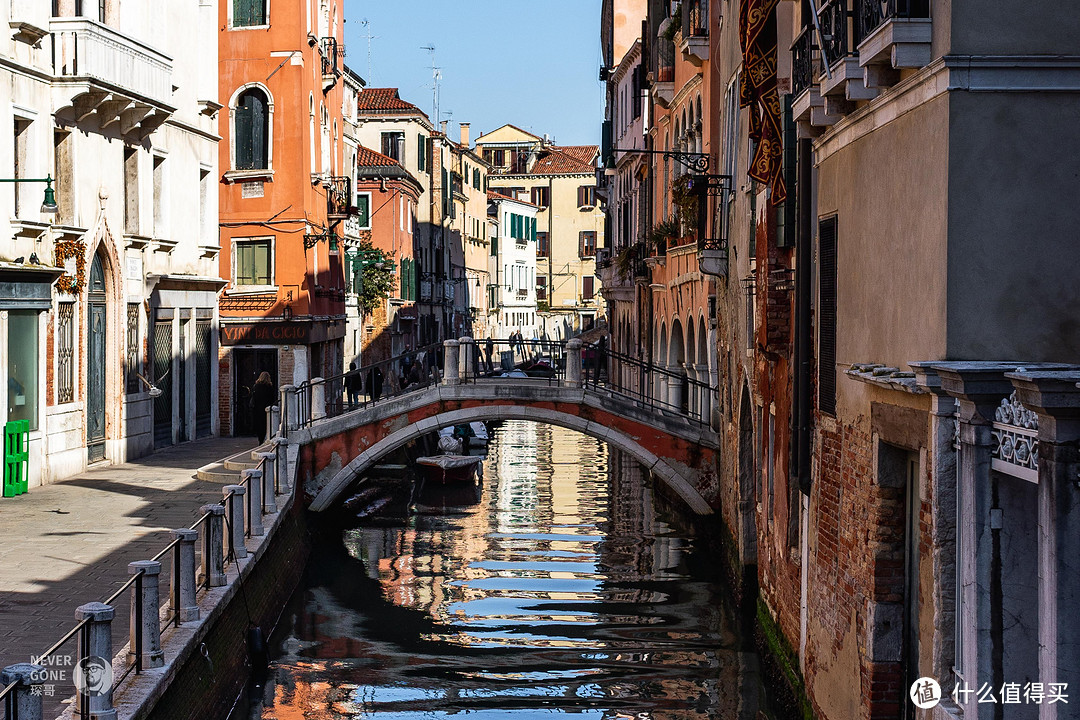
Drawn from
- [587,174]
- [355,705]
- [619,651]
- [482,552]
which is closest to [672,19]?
[482,552]

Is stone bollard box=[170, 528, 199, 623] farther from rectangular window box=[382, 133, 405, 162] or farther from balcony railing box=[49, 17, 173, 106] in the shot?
rectangular window box=[382, 133, 405, 162]

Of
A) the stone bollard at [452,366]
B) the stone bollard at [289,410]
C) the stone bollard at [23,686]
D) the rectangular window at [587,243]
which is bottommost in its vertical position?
the stone bollard at [23,686]

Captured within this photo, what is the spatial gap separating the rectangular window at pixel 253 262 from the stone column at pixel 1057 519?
2229 cm

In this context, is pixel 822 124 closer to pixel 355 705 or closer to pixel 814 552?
pixel 814 552

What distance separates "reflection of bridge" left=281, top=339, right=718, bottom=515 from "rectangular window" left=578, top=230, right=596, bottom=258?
172ft

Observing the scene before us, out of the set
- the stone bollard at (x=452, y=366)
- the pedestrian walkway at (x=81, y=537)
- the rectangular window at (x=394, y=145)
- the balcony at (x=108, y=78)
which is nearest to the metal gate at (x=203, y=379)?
the pedestrian walkway at (x=81, y=537)

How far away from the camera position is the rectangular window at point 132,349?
19.2 metres

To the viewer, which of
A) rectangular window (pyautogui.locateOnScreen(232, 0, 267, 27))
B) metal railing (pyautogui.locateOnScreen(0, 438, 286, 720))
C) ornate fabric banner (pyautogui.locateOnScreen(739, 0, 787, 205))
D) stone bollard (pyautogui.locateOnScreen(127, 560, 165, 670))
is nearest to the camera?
metal railing (pyautogui.locateOnScreen(0, 438, 286, 720))

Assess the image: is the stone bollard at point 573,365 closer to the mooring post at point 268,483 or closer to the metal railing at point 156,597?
the mooring post at point 268,483

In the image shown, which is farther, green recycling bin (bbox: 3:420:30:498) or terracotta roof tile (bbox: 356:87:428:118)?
terracotta roof tile (bbox: 356:87:428:118)

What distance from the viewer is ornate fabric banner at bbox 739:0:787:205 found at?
11.1 meters

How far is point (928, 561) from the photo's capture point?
21.0 ft

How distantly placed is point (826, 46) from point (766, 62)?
420 centimetres

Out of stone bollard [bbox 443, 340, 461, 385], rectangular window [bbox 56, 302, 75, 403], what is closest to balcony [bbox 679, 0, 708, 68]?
stone bollard [bbox 443, 340, 461, 385]
